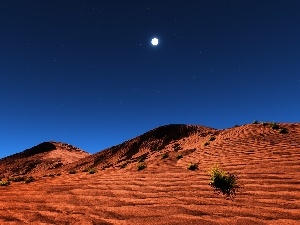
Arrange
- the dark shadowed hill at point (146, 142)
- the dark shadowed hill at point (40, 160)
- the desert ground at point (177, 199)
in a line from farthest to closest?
the dark shadowed hill at point (40, 160) < the dark shadowed hill at point (146, 142) < the desert ground at point (177, 199)

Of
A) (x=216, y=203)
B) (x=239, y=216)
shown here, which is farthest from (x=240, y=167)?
(x=239, y=216)

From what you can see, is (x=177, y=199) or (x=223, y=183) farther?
(x=223, y=183)

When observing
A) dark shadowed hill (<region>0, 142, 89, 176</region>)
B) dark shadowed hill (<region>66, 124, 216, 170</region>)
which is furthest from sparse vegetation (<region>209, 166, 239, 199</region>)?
dark shadowed hill (<region>0, 142, 89, 176</region>)

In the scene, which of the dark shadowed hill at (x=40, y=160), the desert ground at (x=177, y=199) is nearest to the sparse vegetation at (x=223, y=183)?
the desert ground at (x=177, y=199)

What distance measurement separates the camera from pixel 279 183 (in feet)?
18.3

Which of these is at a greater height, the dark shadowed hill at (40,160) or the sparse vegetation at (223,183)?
the dark shadowed hill at (40,160)

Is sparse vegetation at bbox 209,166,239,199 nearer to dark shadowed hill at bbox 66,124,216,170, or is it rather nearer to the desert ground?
the desert ground

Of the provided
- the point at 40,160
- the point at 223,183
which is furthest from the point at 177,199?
the point at 40,160

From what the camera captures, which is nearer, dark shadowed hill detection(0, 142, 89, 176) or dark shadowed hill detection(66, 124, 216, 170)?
dark shadowed hill detection(66, 124, 216, 170)

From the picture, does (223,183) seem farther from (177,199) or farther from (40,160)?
(40,160)

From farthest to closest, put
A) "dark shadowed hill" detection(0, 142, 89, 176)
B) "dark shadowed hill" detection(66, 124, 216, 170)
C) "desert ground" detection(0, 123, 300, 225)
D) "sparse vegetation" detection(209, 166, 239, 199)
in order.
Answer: "dark shadowed hill" detection(0, 142, 89, 176), "dark shadowed hill" detection(66, 124, 216, 170), "sparse vegetation" detection(209, 166, 239, 199), "desert ground" detection(0, 123, 300, 225)

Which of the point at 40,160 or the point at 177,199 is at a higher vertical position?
the point at 40,160

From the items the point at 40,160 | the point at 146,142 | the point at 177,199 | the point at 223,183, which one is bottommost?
the point at 177,199

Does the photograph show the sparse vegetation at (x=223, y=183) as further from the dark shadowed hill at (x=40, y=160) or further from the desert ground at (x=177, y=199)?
the dark shadowed hill at (x=40, y=160)
